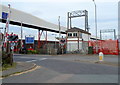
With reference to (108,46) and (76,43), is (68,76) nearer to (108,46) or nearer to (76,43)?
(108,46)

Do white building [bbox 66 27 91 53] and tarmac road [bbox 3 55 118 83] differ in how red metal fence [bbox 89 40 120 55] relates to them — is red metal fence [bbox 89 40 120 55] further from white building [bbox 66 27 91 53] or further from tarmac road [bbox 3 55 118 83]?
tarmac road [bbox 3 55 118 83]

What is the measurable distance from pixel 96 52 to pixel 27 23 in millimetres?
20036

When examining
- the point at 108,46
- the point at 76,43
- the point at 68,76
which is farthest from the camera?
the point at 76,43

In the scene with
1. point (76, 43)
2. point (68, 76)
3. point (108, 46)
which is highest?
point (76, 43)

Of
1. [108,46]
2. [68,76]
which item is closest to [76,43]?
[108,46]

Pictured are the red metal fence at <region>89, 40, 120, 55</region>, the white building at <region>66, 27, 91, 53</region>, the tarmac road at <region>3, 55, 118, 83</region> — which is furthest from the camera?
the white building at <region>66, 27, 91, 53</region>

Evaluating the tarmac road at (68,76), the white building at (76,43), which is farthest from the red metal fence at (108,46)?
the tarmac road at (68,76)

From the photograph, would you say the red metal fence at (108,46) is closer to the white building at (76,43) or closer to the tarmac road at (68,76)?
the white building at (76,43)

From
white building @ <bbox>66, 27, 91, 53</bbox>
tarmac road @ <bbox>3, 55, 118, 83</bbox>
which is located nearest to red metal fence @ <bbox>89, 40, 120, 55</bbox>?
white building @ <bbox>66, 27, 91, 53</bbox>

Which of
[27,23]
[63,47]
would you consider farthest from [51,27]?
[63,47]

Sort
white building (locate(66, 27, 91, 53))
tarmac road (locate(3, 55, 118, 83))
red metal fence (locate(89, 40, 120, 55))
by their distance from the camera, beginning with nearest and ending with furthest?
tarmac road (locate(3, 55, 118, 83)), red metal fence (locate(89, 40, 120, 55)), white building (locate(66, 27, 91, 53))

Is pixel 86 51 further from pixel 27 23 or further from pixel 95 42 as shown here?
pixel 27 23

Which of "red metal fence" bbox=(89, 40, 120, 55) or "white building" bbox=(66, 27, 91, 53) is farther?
"white building" bbox=(66, 27, 91, 53)

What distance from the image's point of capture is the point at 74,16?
6150 centimetres
